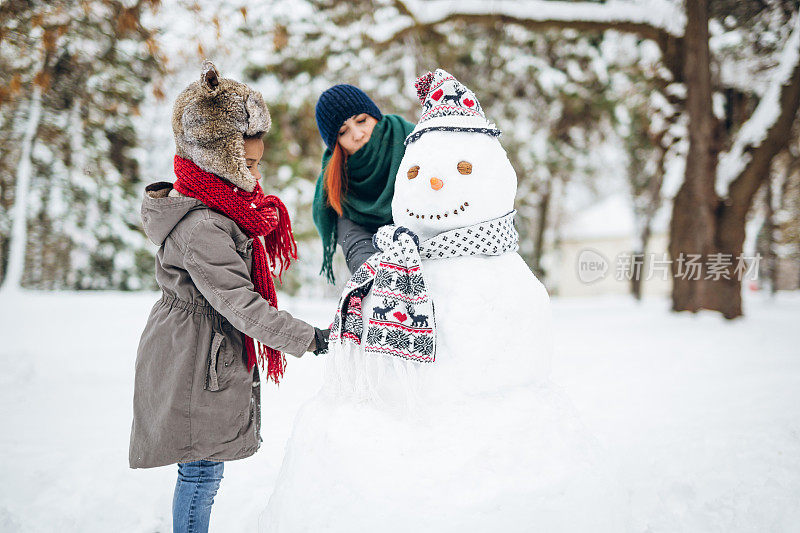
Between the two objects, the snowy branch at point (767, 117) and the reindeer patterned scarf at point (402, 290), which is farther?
the snowy branch at point (767, 117)

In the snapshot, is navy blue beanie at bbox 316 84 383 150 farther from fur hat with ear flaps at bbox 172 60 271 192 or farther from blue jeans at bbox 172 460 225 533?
blue jeans at bbox 172 460 225 533

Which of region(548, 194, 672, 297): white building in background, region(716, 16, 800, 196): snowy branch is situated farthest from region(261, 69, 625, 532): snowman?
region(548, 194, 672, 297): white building in background

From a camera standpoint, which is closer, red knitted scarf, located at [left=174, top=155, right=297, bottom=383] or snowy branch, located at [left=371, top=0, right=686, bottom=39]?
red knitted scarf, located at [left=174, top=155, right=297, bottom=383]

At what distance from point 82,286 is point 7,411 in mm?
9579

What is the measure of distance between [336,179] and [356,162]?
0.13m

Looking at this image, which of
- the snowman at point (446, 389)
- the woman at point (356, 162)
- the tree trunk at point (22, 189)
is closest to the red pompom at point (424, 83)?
the snowman at point (446, 389)

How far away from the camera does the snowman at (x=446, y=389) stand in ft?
5.21

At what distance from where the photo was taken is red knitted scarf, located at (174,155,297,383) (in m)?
1.76

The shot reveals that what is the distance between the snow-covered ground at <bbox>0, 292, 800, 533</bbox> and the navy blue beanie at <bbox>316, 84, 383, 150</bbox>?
187 centimetres

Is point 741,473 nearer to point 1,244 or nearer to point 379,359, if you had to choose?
point 379,359

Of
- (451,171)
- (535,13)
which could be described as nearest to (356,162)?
(451,171)

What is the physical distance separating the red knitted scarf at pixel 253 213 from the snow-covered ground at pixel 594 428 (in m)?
1.06

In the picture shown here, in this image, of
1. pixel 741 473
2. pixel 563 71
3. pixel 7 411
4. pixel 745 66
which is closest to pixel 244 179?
pixel 741 473

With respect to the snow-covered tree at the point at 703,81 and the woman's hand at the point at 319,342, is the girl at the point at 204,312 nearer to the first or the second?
the woman's hand at the point at 319,342
